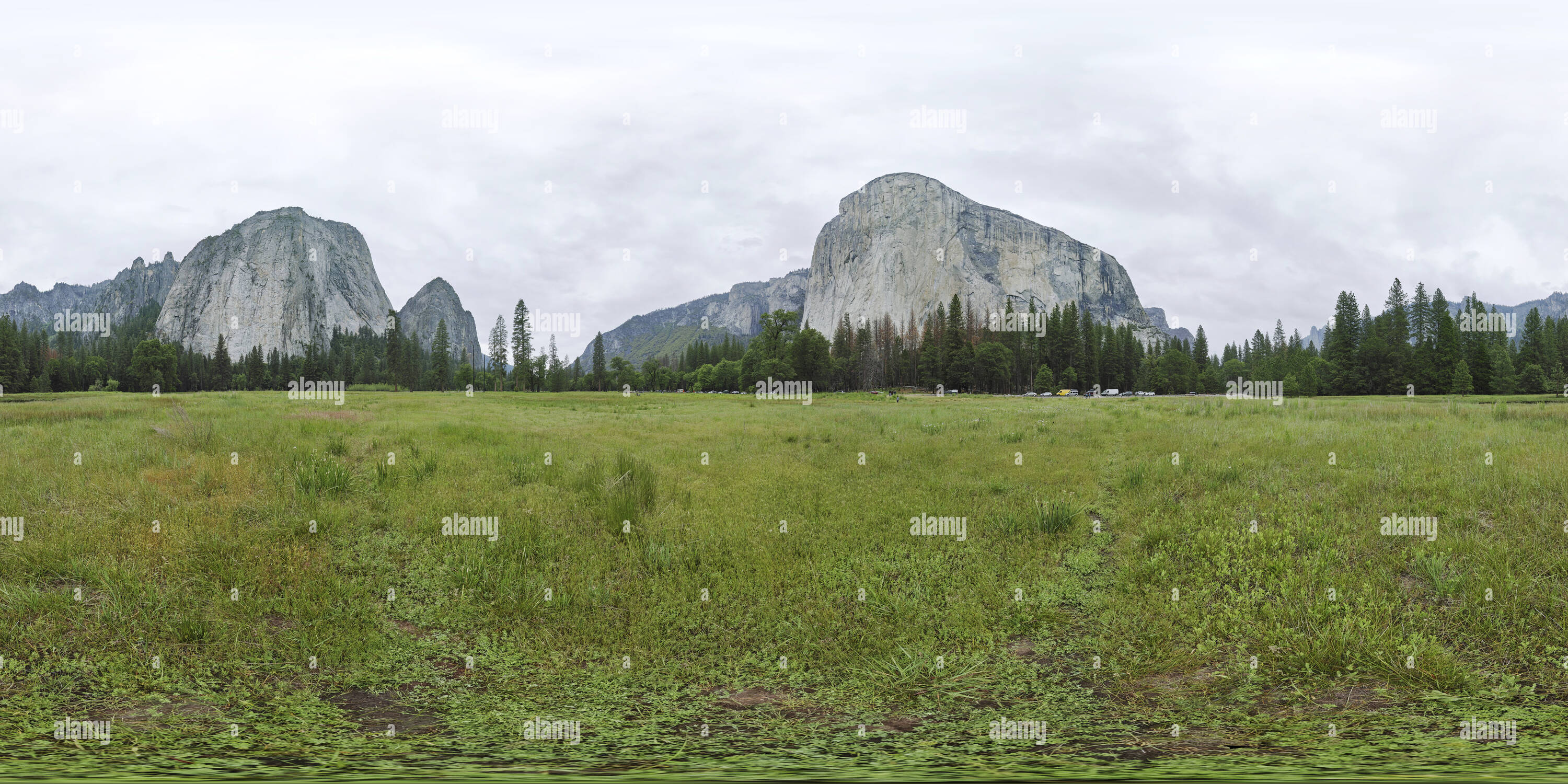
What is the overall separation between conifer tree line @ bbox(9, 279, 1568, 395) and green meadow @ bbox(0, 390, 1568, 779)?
6068 centimetres

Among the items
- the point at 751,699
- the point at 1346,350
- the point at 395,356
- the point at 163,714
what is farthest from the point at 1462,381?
the point at 395,356

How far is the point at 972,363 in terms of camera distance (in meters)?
95.8

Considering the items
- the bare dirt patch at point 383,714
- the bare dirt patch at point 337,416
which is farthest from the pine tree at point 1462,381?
the bare dirt patch at point 383,714

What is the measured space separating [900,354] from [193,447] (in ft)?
358

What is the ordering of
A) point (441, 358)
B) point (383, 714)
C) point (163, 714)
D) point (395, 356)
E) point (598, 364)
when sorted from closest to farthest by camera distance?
point (163, 714) < point (383, 714) < point (395, 356) < point (441, 358) < point (598, 364)

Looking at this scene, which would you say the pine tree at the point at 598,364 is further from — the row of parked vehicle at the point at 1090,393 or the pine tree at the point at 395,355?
the row of parked vehicle at the point at 1090,393

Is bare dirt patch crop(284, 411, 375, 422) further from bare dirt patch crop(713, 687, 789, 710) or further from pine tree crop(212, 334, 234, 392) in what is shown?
pine tree crop(212, 334, 234, 392)

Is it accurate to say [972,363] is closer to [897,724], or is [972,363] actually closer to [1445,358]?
[1445,358]

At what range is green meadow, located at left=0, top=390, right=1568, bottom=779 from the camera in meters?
5.17

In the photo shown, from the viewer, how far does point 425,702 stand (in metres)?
6.20

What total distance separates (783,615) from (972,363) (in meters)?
92.8

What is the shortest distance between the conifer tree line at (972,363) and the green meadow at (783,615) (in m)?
60.7

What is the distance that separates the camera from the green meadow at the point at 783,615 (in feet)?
17.0

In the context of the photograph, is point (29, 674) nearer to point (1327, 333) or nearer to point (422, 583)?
point (422, 583)
